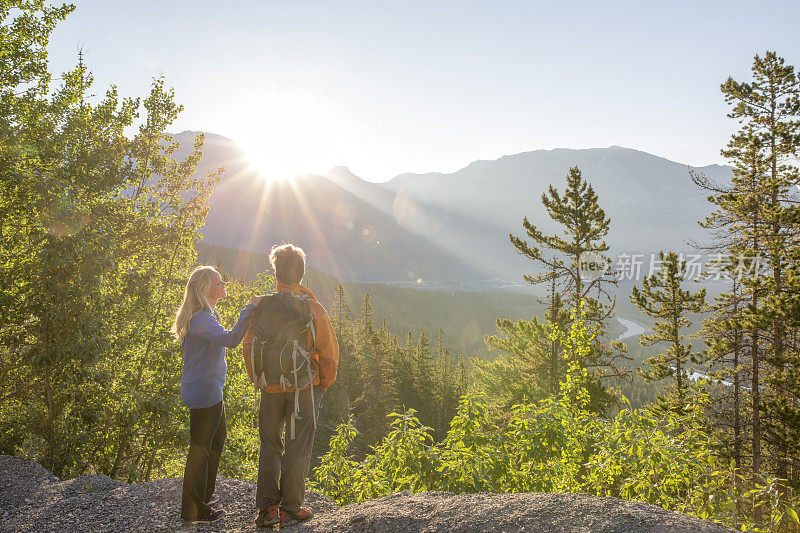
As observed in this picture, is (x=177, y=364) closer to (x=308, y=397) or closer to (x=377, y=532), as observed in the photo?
(x=308, y=397)

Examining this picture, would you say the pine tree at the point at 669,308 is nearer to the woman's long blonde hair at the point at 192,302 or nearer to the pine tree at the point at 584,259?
the pine tree at the point at 584,259

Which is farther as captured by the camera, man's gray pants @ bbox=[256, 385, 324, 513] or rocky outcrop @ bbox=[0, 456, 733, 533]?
man's gray pants @ bbox=[256, 385, 324, 513]

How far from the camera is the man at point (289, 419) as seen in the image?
4.23 metres

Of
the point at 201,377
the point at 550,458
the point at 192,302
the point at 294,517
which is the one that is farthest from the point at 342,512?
the point at 550,458

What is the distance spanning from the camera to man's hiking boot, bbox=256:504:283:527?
4145mm

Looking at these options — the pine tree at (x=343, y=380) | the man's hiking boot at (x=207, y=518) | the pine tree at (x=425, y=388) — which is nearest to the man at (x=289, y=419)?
the man's hiking boot at (x=207, y=518)

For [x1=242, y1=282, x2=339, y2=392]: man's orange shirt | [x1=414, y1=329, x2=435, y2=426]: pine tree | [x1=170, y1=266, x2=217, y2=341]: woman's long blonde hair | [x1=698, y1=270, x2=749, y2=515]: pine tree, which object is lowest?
[x1=414, y1=329, x2=435, y2=426]: pine tree

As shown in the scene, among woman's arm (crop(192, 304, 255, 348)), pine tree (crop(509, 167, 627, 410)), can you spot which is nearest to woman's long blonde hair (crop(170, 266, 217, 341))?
woman's arm (crop(192, 304, 255, 348))

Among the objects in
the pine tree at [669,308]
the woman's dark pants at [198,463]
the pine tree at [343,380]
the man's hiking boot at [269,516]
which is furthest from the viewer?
the pine tree at [343,380]

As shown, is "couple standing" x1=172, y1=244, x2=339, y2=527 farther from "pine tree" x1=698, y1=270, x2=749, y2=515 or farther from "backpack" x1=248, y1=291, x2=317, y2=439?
"pine tree" x1=698, y1=270, x2=749, y2=515

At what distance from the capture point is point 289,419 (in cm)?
432

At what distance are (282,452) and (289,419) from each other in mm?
348

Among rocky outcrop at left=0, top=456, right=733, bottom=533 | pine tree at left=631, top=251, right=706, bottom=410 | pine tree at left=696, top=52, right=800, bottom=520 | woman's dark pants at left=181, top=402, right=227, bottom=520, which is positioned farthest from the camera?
pine tree at left=631, top=251, right=706, bottom=410

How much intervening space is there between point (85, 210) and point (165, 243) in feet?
9.46
